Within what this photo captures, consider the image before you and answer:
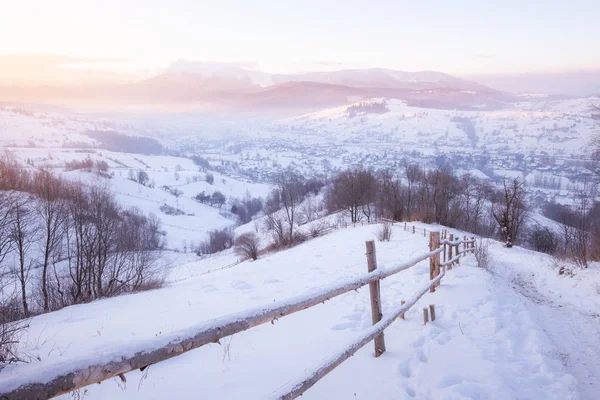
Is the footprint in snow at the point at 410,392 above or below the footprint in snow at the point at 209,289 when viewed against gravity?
above

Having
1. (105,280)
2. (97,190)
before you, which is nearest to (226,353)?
(105,280)

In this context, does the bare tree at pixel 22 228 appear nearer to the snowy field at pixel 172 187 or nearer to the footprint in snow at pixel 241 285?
the footprint in snow at pixel 241 285

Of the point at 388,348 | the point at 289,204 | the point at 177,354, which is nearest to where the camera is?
the point at 177,354

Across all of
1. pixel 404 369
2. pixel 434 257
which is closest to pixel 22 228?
pixel 434 257

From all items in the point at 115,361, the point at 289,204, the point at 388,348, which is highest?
the point at 115,361

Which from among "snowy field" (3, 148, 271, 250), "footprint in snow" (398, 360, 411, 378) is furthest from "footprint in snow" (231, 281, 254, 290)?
"snowy field" (3, 148, 271, 250)

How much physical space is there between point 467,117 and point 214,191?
15813cm

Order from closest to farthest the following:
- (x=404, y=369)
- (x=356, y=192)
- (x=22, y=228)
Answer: (x=404, y=369), (x=22, y=228), (x=356, y=192)

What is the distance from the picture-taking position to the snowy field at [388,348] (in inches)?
148

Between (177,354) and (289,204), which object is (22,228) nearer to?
(177,354)

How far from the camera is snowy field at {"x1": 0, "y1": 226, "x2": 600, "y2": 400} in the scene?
12.4 ft

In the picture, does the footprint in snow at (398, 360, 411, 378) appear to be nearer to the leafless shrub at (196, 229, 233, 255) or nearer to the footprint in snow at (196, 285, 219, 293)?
the footprint in snow at (196, 285, 219, 293)

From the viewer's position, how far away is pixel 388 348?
461 cm

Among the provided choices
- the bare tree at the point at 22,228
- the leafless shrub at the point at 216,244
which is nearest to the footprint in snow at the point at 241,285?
the bare tree at the point at 22,228
